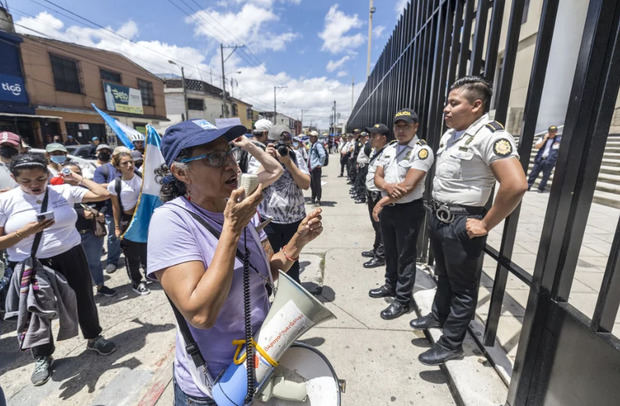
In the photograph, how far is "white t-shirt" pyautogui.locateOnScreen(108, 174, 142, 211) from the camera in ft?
12.4

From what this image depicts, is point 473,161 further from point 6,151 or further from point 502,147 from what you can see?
point 6,151

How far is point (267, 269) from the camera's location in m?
1.43

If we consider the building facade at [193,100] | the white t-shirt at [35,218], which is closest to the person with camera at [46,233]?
the white t-shirt at [35,218]

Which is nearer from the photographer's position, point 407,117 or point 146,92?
point 407,117

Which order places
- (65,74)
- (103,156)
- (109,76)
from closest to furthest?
(103,156) < (65,74) < (109,76)

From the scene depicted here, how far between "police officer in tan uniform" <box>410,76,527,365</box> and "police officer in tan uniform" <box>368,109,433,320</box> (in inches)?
18.4

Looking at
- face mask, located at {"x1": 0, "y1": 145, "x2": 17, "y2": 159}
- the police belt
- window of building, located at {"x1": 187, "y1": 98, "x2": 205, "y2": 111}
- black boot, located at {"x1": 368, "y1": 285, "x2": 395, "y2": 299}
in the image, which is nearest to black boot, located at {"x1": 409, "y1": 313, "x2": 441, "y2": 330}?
black boot, located at {"x1": 368, "y1": 285, "x2": 395, "y2": 299}

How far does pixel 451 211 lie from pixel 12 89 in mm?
23518

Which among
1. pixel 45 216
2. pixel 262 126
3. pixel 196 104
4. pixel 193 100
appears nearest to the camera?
pixel 45 216

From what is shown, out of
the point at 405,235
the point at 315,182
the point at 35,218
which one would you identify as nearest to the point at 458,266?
the point at 405,235

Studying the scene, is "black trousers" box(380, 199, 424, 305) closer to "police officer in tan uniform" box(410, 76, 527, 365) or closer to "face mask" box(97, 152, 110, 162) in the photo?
"police officer in tan uniform" box(410, 76, 527, 365)

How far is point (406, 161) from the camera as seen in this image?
3072mm

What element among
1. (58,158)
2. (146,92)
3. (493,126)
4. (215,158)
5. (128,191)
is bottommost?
(128,191)

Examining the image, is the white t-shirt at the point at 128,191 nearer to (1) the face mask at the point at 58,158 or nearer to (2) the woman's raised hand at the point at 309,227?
(1) the face mask at the point at 58,158
